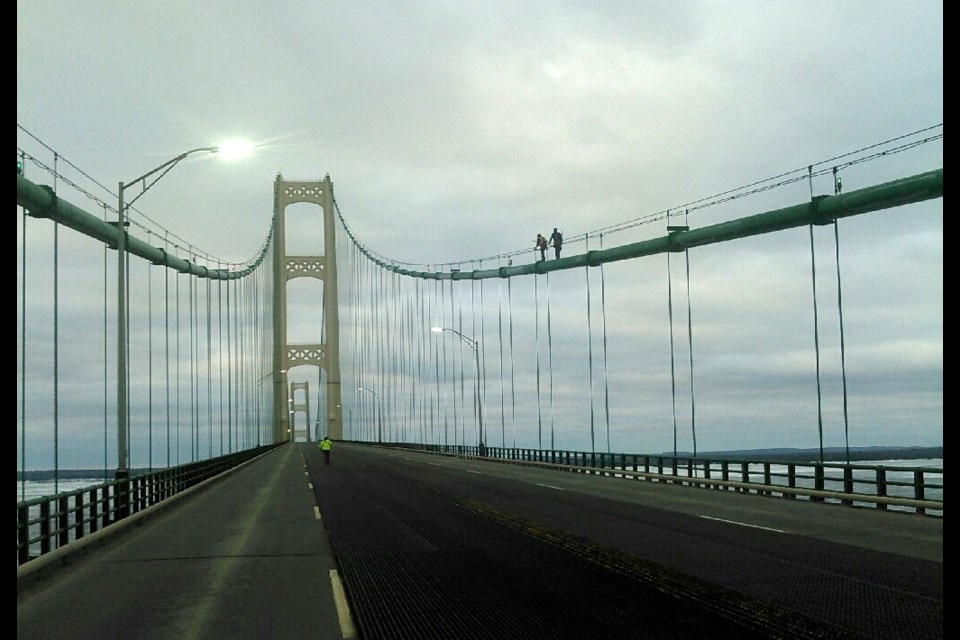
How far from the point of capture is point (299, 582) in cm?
1255

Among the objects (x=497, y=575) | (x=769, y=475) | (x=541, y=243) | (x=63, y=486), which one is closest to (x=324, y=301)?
(x=63, y=486)

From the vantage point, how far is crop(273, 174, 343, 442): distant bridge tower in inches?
4456

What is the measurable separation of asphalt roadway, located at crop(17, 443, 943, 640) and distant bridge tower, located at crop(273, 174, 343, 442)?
88.8 m

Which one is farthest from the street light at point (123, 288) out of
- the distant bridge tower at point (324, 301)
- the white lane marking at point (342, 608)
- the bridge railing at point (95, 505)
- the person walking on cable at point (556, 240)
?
the distant bridge tower at point (324, 301)

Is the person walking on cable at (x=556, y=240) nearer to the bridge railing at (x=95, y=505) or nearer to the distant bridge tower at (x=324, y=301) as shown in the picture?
the bridge railing at (x=95, y=505)

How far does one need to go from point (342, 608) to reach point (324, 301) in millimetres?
108598

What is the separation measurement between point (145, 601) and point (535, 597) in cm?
433

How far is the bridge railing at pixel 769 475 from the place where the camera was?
2330cm

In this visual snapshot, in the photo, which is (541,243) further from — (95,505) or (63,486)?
(63,486)

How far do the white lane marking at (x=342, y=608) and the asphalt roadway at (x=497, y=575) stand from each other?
0.03 m

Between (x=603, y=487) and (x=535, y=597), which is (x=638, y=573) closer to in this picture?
(x=535, y=597)

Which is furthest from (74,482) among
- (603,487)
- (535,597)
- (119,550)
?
(535,597)

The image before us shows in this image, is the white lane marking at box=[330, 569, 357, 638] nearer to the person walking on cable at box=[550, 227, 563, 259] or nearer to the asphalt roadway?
the asphalt roadway

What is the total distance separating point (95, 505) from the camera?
61.7 feet
